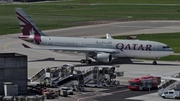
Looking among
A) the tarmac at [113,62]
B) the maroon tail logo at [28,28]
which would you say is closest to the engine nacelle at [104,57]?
the tarmac at [113,62]

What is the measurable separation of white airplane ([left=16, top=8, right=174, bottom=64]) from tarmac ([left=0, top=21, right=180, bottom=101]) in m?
1.83

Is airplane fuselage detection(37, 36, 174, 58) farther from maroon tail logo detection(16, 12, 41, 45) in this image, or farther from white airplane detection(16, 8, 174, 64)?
maroon tail logo detection(16, 12, 41, 45)

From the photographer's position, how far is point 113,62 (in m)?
102

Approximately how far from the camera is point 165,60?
10488 centimetres

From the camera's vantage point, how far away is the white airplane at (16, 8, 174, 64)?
97875 millimetres

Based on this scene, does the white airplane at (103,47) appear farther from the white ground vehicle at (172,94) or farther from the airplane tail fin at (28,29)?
the white ground vehicle at (172,94)

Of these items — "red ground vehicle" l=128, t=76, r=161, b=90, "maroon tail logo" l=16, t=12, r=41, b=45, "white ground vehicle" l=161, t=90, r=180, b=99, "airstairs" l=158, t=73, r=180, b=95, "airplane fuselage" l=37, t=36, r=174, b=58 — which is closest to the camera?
"white ground vehicle" l=161, t=90, r=180, b=99

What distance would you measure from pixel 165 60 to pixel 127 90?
100 feet

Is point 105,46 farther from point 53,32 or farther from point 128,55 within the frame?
point 53,32

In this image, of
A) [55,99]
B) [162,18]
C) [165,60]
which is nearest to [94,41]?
[165,60]

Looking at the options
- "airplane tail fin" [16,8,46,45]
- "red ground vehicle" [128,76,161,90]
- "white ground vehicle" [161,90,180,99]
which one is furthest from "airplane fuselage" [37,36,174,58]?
"white ground vehicle" [161,90,180,99]

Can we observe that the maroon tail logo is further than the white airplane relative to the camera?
Yes

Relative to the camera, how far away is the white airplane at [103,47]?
97875mm

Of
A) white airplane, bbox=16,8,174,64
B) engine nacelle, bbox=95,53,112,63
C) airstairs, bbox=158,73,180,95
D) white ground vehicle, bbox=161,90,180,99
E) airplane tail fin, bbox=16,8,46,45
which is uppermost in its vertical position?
airplane tail fin, bbox=16,8,46,45
